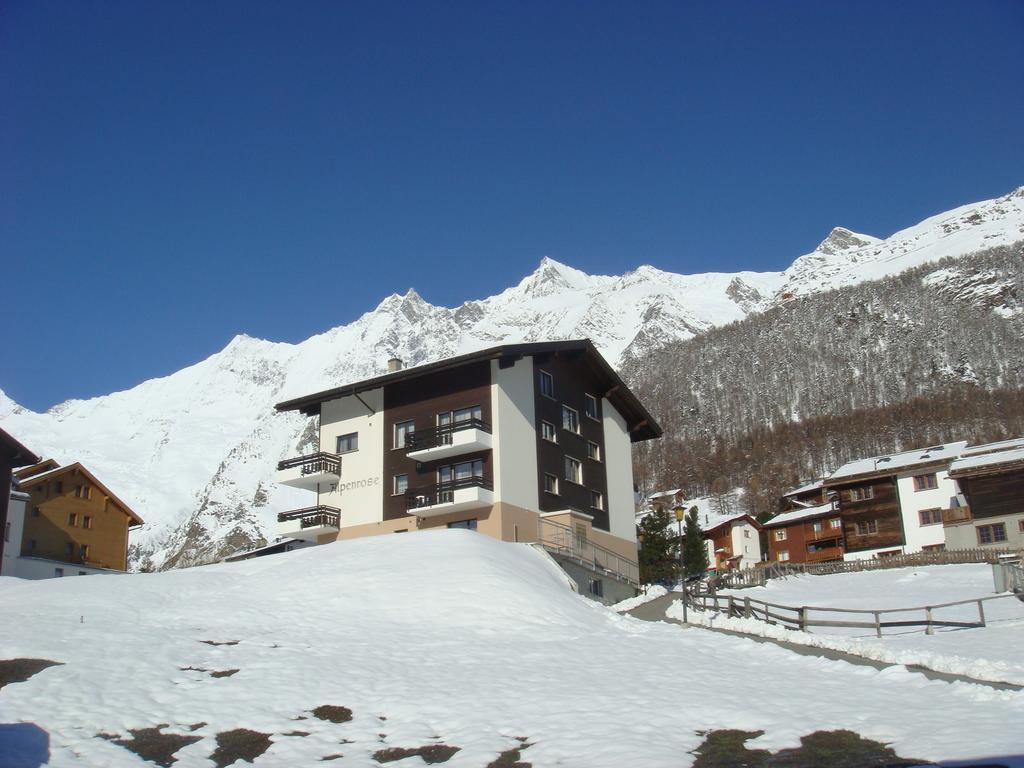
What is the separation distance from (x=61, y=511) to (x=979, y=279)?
192 m

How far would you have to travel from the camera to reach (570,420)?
47125 millimetres

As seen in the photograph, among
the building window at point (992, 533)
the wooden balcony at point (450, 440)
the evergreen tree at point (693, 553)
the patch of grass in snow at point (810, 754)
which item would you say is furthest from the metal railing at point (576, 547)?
the patch of grass in snow at point (810, 754)

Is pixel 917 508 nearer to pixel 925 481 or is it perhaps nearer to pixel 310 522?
pixel 925 481

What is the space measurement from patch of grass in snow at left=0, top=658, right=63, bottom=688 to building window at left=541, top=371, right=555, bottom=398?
29815 mm

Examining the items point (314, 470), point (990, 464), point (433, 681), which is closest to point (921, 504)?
point (990, 464)

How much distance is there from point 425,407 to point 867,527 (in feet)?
119

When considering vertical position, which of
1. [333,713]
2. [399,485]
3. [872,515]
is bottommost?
[333,713]

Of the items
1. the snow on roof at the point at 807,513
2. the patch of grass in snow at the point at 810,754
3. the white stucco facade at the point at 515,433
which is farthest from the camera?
the snow on roof at the point at 807,513

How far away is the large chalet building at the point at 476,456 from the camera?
4119 cm

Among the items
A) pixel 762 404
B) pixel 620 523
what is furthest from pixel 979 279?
pixel 620 523

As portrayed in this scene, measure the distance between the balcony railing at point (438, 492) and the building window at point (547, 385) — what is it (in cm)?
661

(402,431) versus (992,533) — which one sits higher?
(402,431)

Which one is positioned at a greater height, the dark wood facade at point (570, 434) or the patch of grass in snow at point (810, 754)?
the dark wood facade at point (570, 434)

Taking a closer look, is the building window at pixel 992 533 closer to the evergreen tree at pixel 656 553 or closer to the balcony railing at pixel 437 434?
the evergreen tree at pixel 656 553
